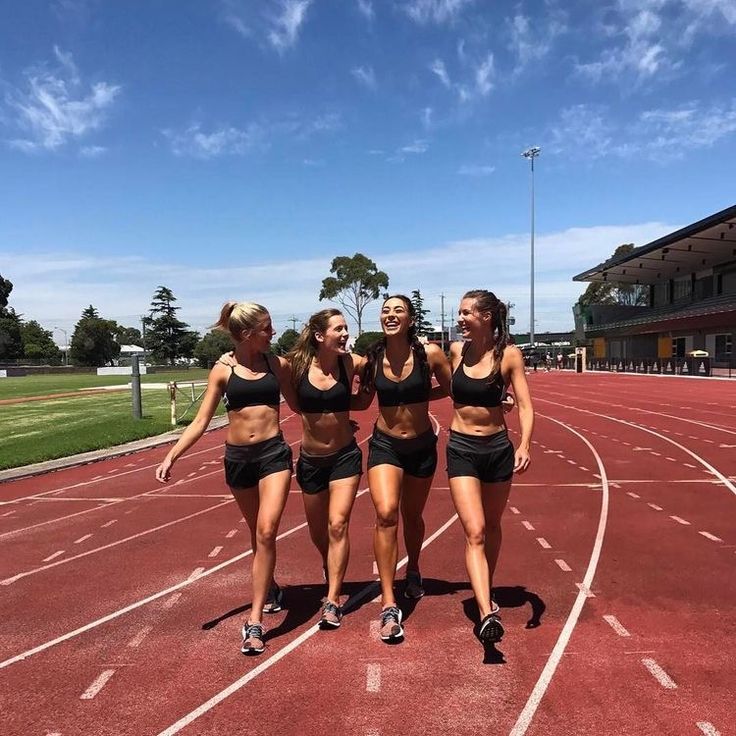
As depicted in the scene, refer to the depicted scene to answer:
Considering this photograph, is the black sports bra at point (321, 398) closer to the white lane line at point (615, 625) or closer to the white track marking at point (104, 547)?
the white lane line at point (615, 625)

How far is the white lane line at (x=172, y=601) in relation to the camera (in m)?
4.34

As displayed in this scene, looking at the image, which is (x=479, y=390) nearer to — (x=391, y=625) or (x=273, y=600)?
(x=391, y=625)

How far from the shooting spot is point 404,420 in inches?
155

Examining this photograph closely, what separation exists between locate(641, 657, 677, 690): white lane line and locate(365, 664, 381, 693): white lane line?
4.89 ft

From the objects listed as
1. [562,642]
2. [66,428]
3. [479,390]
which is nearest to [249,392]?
Answer: [479,390]

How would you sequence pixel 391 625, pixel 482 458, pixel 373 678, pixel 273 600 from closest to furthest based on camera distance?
pixel 373 678 → pixel 391 625 → pixel 482 458 → pixel 273 600

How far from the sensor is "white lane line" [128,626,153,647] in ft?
12.3

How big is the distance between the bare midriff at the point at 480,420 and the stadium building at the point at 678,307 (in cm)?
4152

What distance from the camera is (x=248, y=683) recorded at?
3244 millimetres

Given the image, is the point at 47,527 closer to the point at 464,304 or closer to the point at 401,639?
the point at 401,639

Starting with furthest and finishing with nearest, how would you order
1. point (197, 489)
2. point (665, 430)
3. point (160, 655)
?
point (665, 430) < point (197, 489) < point (160, 655)

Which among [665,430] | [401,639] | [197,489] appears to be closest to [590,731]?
[401,639]

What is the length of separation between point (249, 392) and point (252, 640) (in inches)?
58.6

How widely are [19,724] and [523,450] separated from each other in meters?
3.07
